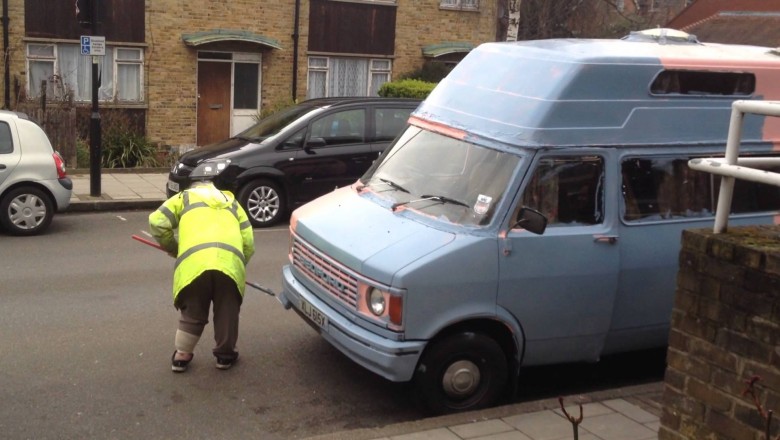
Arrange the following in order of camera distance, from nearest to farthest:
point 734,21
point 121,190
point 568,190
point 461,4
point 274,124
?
point 568,190 → point 274,124 → point 121,190 → point 461,4 → point 734,21

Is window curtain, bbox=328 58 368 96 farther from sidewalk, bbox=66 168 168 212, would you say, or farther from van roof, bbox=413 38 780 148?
van roof, bbox=413 38 780 148

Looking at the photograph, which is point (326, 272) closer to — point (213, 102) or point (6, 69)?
point (6, 69)

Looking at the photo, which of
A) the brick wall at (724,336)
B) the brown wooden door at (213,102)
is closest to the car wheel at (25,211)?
the brick wall at (724,336)

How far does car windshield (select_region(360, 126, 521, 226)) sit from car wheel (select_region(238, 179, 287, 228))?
553 centimetres

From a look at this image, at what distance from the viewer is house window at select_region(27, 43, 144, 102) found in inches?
770

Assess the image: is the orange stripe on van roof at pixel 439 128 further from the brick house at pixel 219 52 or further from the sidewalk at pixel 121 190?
the brick house at pixel 219 52

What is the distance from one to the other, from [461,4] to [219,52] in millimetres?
7188

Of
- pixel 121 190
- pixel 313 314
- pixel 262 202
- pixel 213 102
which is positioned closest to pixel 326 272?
pixel 313 314

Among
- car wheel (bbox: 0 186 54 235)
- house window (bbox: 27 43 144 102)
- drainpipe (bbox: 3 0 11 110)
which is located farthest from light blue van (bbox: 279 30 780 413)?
drainpipe (bbox: 3 0 11 110)

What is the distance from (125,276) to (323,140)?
13.9ft

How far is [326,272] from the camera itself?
245 inches

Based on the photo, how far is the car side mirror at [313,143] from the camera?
1269 centimetres

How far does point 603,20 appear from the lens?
36.1m

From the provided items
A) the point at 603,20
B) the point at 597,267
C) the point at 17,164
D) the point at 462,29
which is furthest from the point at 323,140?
the point at 603,20
